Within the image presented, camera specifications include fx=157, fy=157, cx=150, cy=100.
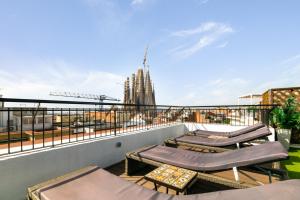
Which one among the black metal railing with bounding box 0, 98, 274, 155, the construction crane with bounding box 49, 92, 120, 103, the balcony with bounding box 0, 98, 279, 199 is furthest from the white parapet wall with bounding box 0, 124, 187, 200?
the construction crane with bounding box 49, 92, 120, 103

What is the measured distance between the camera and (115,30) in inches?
377

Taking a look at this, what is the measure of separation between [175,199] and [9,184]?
217 centimetres

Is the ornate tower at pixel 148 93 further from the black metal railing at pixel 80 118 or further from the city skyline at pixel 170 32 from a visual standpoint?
the black metal railing at pixel 80 118

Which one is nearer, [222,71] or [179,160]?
[179,160]

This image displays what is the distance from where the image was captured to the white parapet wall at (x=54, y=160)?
2.07 m

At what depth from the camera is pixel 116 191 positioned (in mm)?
1672

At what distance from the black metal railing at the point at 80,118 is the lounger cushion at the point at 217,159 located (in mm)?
1457

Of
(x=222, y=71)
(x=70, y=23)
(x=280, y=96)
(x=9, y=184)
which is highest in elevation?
(x=70, y=23)

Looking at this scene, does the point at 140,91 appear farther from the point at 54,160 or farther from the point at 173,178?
the point at 173,178

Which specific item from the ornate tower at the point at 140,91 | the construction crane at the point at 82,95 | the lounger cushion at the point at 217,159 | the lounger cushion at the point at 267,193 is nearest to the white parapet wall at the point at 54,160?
the lounger cushion at the point at 217,159

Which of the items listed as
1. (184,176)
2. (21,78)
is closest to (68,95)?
(21,78)

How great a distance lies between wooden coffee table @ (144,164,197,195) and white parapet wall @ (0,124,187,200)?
62.7 inches

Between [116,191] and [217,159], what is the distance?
184 centimetres

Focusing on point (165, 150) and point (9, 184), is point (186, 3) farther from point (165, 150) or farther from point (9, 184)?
point (9, 184)
